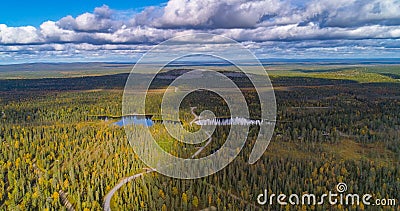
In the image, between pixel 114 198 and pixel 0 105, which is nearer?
pixel 114 198

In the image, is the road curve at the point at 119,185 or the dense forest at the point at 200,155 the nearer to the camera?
the dense forest at the point at 200,155

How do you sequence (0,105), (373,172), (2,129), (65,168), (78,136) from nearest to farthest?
1. (373,172)
2. (65,168)
3. (78,136)
4. (2,129)
5. (0,105)

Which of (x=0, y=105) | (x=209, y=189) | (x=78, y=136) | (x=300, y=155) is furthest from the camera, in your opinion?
(x=0, y=105)

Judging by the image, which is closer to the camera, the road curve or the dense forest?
the dense forest

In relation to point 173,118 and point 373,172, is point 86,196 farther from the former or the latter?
point 373,172

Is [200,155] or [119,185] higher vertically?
[200,155]

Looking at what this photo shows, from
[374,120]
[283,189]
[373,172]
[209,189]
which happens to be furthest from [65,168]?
[374,120]

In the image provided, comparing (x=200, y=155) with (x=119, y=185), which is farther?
(x=200, y=155)
